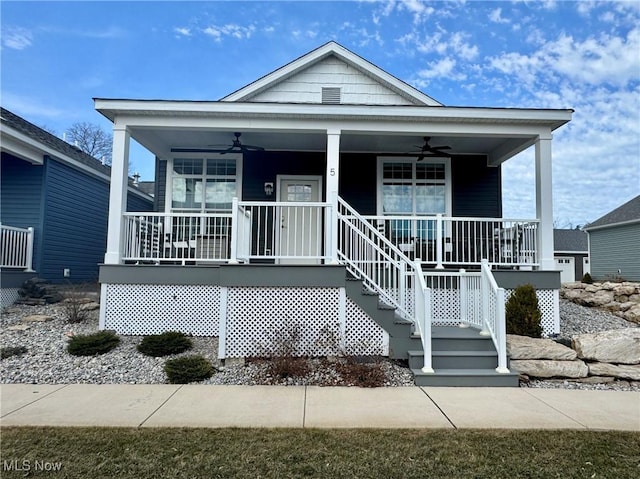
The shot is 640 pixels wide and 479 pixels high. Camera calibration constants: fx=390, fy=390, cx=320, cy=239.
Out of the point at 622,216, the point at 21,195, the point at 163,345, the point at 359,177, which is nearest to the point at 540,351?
the point at 163,345

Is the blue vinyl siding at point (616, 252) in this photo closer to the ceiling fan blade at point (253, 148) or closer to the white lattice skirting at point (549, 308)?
the white lattice skirting at point (549, 308)

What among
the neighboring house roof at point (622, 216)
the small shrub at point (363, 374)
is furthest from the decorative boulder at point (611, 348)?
the neighboring house roof at point (622, 216)

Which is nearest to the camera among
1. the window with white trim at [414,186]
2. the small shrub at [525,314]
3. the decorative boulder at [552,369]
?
the decorative boulder at [552,369]

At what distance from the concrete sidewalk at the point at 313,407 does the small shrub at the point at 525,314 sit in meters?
1.61

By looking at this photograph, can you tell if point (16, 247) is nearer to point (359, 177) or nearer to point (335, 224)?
point (335, 224)

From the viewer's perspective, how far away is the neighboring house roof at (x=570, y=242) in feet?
83.9

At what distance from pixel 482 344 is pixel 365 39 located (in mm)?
9689

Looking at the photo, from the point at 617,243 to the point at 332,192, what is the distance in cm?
1825

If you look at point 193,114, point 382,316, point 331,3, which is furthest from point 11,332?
point 331,3

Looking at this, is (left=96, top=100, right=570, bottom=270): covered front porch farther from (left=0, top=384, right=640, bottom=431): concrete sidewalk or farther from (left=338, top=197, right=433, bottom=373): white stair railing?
(left=0, top=384, right=640, bottom=431): concrete sidewalk

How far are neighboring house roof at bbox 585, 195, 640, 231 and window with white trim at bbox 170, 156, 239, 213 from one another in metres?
17.8

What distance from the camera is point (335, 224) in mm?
6152

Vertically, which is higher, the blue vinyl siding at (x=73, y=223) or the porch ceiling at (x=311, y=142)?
the porch ceiling at (x=311, y=142)

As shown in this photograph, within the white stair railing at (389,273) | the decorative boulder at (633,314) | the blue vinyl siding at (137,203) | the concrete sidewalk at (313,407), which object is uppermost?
the blue vinyl siding at (137,203)
